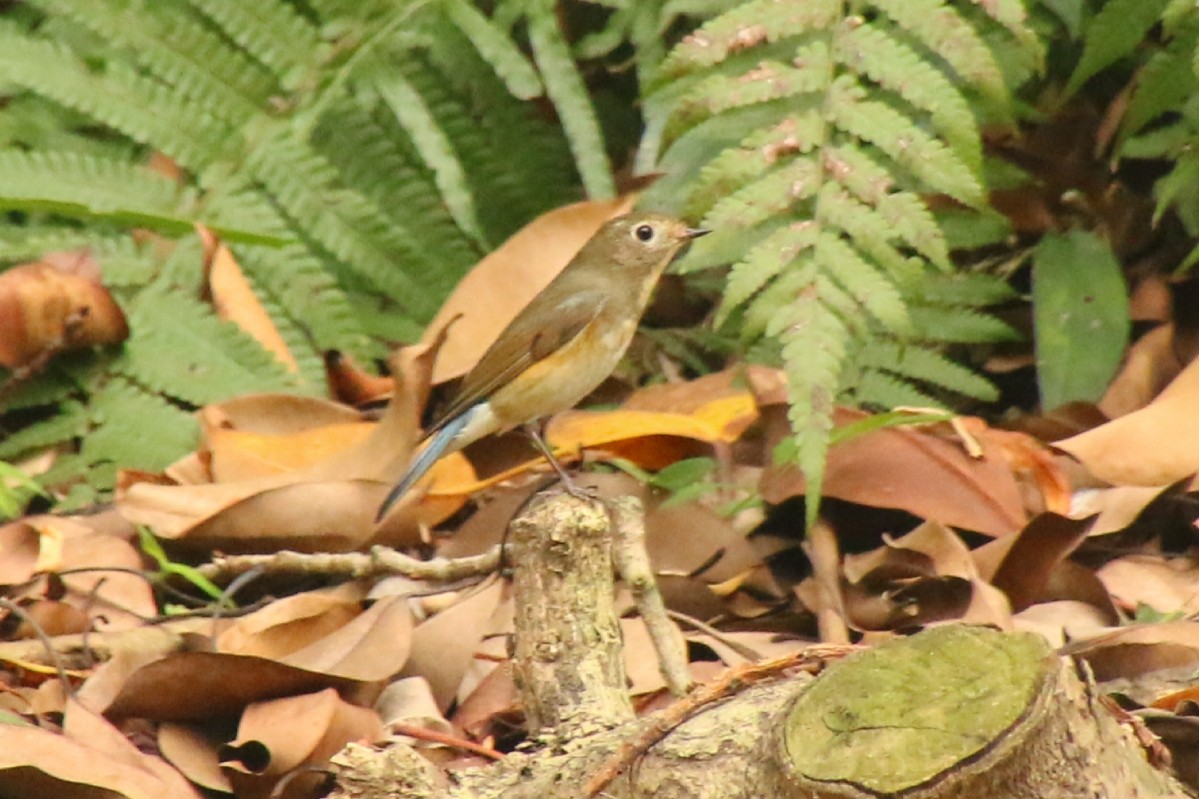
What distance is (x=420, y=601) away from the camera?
3.71 meters

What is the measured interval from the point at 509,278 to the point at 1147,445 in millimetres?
1783

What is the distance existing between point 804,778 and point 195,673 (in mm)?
1437

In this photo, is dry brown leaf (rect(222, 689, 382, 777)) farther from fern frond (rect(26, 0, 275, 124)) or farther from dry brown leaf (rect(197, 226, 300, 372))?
fern frond (rect(26, 0, 275, 124))

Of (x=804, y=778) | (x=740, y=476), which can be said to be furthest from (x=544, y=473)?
(x=804, y=778)

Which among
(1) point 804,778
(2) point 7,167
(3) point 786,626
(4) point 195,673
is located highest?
(2) point 7,167

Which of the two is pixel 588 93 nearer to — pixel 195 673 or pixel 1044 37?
pixel 1044 37

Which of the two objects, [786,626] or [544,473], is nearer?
[786,626]

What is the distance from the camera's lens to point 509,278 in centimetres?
487

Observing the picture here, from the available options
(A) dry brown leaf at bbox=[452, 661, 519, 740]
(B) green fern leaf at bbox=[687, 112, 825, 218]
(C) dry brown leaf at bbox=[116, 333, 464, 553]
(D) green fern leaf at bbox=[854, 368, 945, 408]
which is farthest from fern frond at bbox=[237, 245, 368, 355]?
(A) dry brown leaf at bbox=[452, 661, 519, 740]

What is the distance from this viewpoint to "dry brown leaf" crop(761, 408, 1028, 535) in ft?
12.4

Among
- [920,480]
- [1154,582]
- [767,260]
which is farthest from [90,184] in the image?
[1154,582]

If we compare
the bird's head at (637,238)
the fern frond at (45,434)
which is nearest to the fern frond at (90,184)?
the fern frond at (45,434)

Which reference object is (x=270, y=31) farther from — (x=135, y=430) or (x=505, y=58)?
(x=135, y=430)

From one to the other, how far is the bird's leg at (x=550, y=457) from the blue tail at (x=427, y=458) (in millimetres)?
184
